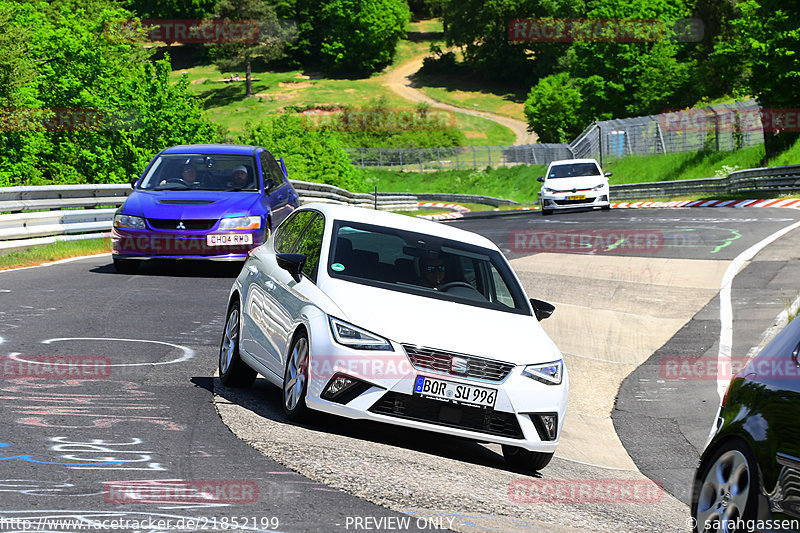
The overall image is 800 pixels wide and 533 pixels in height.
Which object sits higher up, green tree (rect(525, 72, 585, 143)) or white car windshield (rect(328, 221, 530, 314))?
white car windshield (rect(328, 221, 530, 314))

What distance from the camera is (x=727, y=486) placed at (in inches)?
212

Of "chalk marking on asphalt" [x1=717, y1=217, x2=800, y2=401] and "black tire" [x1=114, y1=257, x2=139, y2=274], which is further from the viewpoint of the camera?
"black tire" [x1=114, y1=257, x2=139, y2=274]

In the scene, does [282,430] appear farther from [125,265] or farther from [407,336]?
[125,265]

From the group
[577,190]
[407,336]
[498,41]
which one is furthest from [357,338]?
[498,41]

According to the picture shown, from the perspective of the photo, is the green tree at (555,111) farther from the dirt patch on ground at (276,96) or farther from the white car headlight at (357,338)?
the white car headlight at (357,338)

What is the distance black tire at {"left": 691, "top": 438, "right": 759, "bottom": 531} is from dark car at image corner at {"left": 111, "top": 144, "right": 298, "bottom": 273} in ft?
36.4

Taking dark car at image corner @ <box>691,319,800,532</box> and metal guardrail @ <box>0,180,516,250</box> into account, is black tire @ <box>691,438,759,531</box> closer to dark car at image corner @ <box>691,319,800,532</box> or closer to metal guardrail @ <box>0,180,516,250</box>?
dark car at image corner @ <box>691,319,800,532</box>

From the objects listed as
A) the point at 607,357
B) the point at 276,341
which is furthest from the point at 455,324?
the point at 607,357

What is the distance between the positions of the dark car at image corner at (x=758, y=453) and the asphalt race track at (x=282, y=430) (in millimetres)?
967

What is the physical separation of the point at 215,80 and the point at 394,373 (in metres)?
149

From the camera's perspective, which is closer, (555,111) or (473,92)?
(555,111)

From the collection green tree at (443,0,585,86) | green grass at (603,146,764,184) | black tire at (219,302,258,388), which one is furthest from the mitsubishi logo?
green tree at (443,0,585,86)

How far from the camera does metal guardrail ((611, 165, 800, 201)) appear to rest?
4116 centimetres

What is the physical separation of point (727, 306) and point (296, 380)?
10.6 metres
